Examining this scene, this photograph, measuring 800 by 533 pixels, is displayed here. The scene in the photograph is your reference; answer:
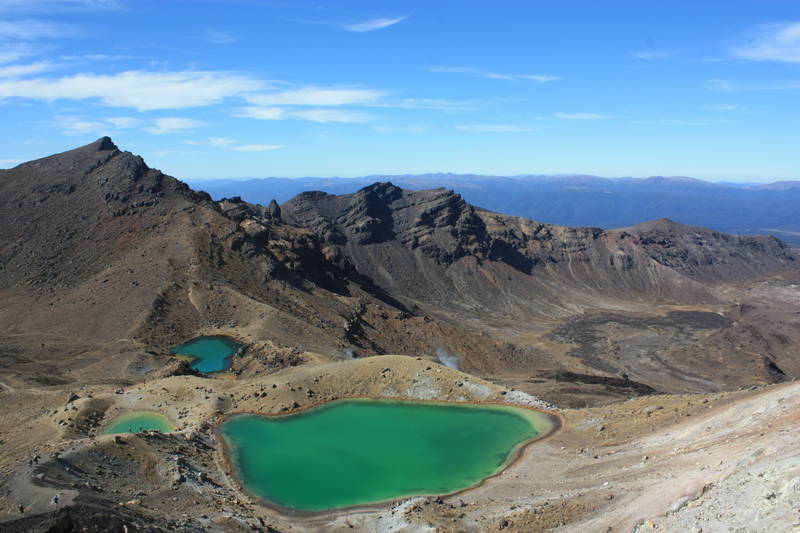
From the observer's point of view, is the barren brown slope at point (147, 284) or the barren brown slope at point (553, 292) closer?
the barren brown slope at point (147, 284)

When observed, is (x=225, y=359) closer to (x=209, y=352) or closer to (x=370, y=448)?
(x=209, y=352)

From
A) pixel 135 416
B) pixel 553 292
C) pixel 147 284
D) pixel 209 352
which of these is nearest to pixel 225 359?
pixel 209 352

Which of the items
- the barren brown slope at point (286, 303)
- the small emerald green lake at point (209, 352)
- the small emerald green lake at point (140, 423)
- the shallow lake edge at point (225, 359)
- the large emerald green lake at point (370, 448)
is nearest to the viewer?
the large emerald green lake at point (370, 448)

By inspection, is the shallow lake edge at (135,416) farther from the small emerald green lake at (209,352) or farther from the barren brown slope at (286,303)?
the small emerald green lake at (209,352)

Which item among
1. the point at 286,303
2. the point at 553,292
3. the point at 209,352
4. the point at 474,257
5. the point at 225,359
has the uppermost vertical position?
the point at 474,257

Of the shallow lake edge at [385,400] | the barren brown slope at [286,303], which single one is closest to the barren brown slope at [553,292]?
the barren brown slope at [286,303]

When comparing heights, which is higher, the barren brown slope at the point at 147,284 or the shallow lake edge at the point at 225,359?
the barren brown slope at the point at 147,284

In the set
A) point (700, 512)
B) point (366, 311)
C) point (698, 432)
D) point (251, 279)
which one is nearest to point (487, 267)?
point (366, 311)

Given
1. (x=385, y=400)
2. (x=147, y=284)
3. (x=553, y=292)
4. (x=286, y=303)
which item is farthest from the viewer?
(x=553, y=292)
